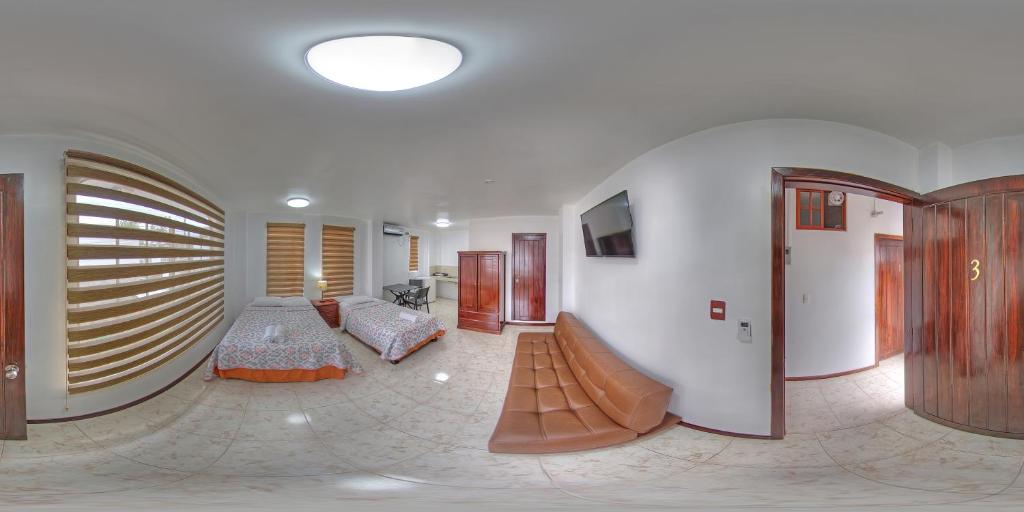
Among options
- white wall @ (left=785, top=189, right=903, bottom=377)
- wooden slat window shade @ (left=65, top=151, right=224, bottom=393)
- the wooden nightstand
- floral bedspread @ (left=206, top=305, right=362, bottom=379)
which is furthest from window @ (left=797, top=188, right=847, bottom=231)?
the wooden nightstand

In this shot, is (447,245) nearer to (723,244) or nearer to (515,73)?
(723,244)

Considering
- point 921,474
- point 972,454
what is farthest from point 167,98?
point 972,454

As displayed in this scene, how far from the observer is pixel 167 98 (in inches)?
48.9

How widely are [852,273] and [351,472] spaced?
3.80 m

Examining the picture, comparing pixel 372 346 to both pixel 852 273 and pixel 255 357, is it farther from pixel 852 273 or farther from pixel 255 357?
pixel 852 273

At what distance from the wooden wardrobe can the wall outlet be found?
9.96ft

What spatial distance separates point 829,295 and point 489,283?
136 inches

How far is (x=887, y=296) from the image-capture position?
2980 millimetres

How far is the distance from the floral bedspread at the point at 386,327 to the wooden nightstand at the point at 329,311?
0.67 feet

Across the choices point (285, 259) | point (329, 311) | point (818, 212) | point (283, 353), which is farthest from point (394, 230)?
point (818, 212)

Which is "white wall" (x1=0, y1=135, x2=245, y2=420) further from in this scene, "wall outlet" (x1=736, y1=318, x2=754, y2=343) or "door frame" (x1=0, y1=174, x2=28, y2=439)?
"wall outlet" (x1=736, y1=318, x2=754, y2=343)

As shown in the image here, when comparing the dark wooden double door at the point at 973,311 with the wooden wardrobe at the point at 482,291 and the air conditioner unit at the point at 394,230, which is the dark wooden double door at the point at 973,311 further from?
the air conditioner unit at the point at 394,230

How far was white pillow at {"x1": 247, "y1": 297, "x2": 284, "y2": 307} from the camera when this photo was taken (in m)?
3.70

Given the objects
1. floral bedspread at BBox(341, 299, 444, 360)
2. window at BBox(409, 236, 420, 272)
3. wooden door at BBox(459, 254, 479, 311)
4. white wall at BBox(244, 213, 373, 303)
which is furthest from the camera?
window at BBox(409, 236, 420, 272)
